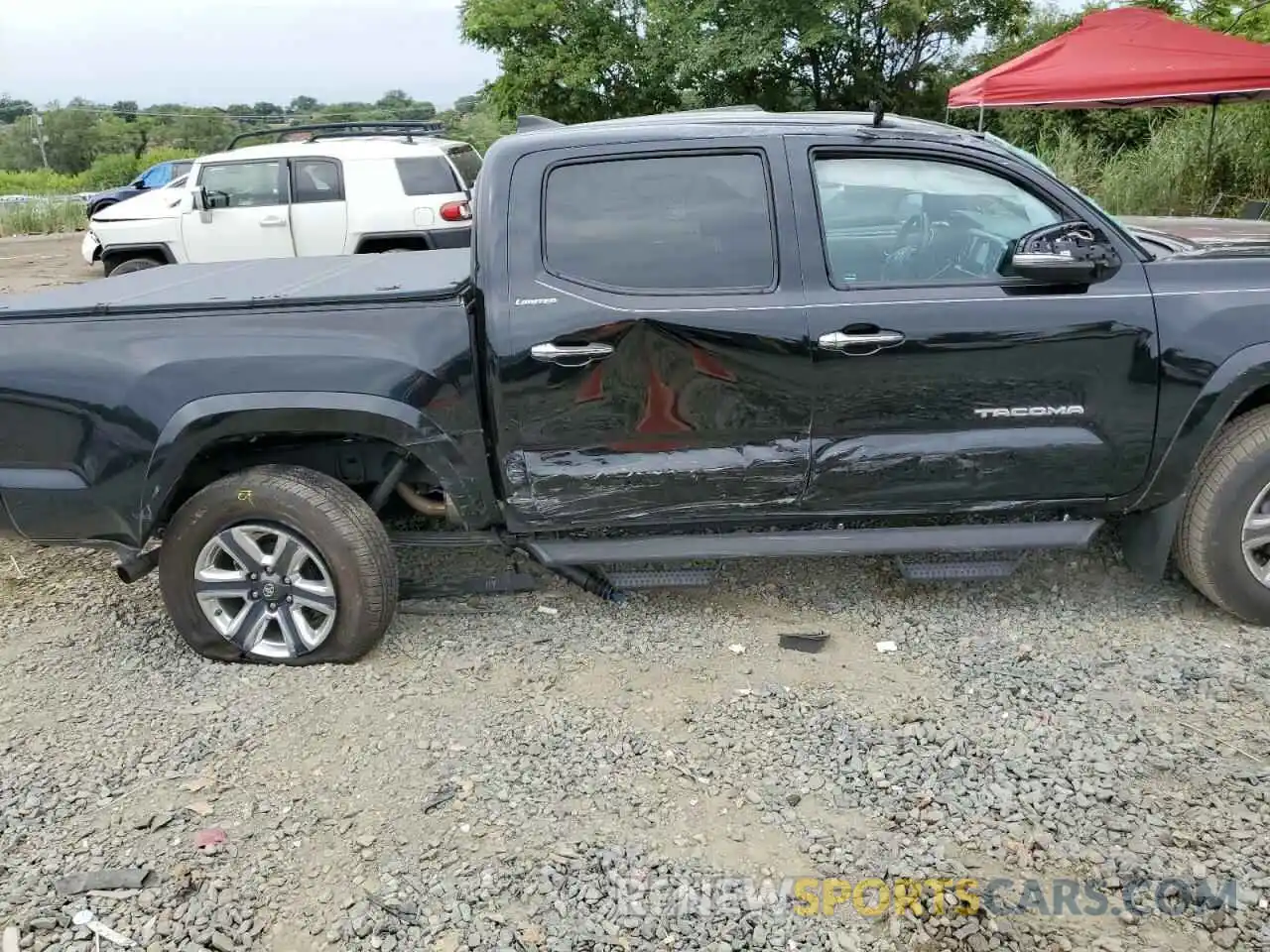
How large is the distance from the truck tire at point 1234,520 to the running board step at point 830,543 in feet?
1.22

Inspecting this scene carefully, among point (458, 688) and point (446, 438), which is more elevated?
point (446, 438)

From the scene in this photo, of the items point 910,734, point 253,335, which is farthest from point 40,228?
point 910,734

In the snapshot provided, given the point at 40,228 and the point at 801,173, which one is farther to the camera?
the point at 40,228

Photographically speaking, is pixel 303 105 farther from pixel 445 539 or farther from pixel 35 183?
pixel 445 539

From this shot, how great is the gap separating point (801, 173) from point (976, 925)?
7.78ft

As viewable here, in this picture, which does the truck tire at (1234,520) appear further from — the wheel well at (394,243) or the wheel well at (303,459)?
the wheel well at (394,243)

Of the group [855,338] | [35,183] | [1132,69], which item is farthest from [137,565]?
[35,183]

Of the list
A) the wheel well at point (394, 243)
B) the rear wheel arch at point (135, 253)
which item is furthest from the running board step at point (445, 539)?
the rear wheel arch at point (135, 253)

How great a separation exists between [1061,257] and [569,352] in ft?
5.39

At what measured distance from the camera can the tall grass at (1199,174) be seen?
451 inches

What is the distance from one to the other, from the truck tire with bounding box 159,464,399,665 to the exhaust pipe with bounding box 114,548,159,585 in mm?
150

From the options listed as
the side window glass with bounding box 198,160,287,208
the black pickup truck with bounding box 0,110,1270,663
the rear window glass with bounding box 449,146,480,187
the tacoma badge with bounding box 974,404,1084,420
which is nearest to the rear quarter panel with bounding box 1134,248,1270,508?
the black pickup truck with bounding box 0,110,1270,663

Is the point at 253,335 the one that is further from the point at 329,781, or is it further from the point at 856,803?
the point at 856,803

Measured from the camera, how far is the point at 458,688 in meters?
3.48
